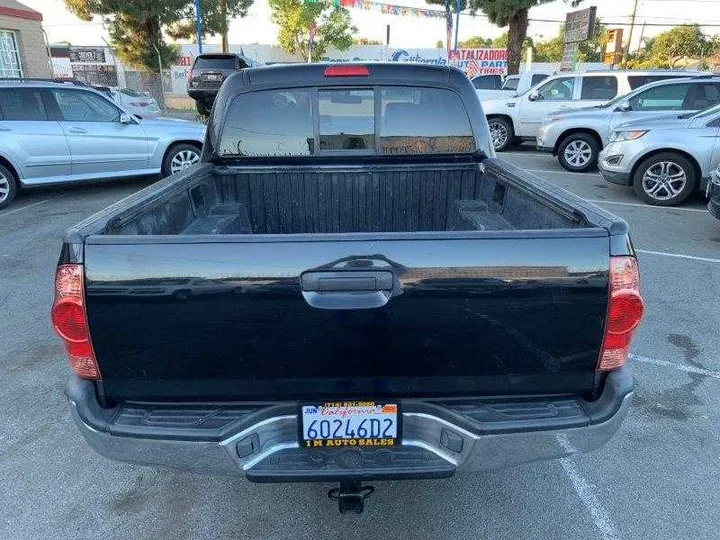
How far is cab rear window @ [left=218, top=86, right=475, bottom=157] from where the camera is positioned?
3350 mm

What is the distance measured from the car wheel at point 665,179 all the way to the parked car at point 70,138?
7.51m

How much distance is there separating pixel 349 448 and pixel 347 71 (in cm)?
239

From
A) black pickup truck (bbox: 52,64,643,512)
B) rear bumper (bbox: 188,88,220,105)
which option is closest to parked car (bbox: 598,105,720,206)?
black pickup truck (bbox: 52,64,643,512)

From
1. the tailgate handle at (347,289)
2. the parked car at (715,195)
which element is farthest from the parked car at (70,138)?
the tailgate handle at (347,289)

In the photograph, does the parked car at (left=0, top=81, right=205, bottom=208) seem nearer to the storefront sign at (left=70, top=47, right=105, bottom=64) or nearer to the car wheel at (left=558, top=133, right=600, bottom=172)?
the car wheel at (left=558, top=133, right=600, bottom=172)

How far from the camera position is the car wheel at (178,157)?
30.1ft

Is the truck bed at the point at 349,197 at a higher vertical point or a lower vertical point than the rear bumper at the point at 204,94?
lower

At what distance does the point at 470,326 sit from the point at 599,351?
19.5 inches

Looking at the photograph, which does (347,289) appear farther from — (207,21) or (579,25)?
(207,21)

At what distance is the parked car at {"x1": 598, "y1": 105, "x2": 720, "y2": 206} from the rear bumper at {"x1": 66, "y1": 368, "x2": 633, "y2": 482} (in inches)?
275

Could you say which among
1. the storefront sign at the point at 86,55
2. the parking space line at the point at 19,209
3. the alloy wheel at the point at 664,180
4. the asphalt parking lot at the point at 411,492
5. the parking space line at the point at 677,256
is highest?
the storefront sign at the point at 86,55

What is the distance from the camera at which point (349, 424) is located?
1.91 m

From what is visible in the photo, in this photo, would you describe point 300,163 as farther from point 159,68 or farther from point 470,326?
point 159,68

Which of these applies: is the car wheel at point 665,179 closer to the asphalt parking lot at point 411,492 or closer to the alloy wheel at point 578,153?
the alloy wheel at point 578,153
